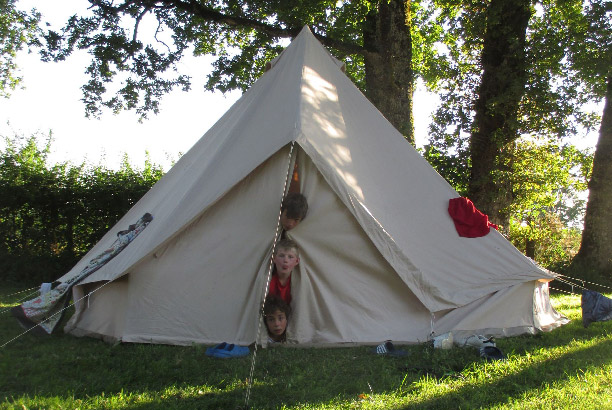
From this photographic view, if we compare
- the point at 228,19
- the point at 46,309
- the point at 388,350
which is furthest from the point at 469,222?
the point at 228,19

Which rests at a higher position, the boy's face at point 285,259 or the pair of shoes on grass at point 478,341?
the boy's face at point 285,259

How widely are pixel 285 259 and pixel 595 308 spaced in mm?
2561

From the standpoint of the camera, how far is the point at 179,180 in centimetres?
554

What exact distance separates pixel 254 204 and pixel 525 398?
2.34 m

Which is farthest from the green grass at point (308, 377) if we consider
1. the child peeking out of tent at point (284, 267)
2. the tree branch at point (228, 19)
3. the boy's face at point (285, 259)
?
the tree branch at point (228, 19)

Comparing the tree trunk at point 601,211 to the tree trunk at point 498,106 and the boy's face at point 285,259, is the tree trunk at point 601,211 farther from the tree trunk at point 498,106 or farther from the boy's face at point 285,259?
the boy's face at point 285,259

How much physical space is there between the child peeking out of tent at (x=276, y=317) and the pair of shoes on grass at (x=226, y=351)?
0.89 feet

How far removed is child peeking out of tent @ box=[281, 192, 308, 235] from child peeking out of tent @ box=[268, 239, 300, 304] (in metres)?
0.13

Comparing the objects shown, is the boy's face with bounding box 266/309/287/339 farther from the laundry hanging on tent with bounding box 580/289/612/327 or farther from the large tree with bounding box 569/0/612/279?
the large tree with bounding box 569/0/612/279

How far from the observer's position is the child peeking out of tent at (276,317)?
12.7ft

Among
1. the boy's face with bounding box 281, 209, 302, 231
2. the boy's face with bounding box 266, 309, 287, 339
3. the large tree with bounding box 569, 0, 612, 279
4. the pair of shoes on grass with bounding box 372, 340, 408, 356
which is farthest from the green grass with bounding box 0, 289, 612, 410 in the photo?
the large tree with bounding box 569, 0, 612, 279

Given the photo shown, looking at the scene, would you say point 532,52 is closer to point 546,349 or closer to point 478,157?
point 478,157

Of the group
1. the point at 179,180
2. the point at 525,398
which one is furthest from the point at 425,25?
the point at 525,398

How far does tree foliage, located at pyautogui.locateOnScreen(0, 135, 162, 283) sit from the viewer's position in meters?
8.34
